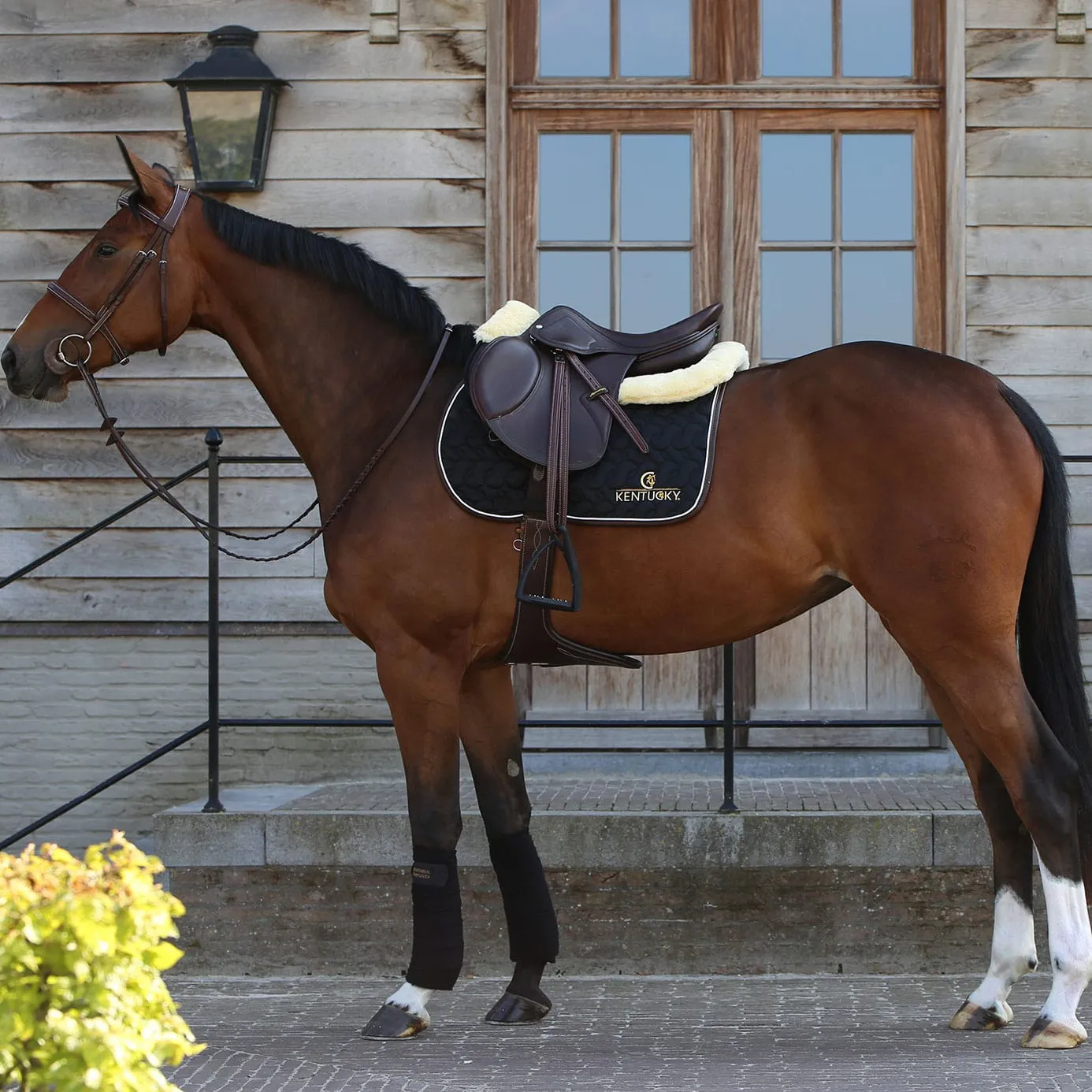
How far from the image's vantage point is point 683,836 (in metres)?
4.66

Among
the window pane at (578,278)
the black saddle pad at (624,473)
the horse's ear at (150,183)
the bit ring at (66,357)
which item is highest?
the horse's ear at (150,183)

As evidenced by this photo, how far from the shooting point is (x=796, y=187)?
6.25 meters

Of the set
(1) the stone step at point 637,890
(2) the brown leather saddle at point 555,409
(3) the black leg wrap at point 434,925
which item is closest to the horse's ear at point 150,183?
(2) the brown leather saddle at point 555,409

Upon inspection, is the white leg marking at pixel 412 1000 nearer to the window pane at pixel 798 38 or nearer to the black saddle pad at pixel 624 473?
the black saddle pad at pixel 624 473

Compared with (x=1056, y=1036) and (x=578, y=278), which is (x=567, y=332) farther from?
(x=578, y=278)

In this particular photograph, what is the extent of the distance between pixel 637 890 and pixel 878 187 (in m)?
3.26

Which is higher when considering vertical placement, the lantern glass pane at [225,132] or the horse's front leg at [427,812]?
the lantern glass pane at [225,132]

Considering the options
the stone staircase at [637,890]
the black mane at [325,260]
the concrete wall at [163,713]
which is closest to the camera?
the black mane at [325,260]

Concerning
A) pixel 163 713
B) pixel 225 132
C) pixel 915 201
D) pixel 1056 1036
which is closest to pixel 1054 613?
pixel 1056 1036

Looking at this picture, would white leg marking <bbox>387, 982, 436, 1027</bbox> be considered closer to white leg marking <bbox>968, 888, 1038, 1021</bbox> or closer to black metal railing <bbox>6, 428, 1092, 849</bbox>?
black metal railing <bbox>6, 428, 1092, 849</bbox>

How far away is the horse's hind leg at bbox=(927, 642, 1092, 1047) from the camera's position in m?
3.54

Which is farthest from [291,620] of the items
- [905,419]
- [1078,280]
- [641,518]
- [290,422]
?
[1078,280]

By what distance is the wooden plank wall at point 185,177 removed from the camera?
605cm

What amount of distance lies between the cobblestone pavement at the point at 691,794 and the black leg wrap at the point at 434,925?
967 mm
